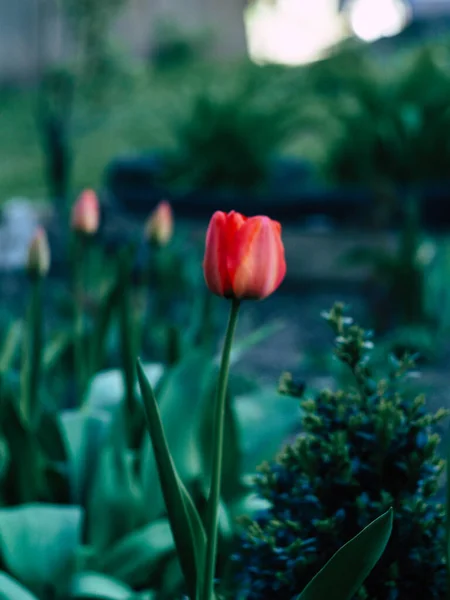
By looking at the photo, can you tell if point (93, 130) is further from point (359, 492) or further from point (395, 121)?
point (359, 492)

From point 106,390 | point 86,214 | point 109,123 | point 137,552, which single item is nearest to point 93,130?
point 109,123

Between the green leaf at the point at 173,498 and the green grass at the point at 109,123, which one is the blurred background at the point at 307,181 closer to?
the green grass at the point at 109,123

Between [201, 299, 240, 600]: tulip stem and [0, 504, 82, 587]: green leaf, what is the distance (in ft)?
1.28

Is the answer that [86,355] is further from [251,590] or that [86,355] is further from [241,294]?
[241,294]

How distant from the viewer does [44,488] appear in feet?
4.94

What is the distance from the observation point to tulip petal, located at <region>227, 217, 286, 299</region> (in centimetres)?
87

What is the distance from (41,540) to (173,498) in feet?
1.44

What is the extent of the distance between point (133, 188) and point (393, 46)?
6.07 m

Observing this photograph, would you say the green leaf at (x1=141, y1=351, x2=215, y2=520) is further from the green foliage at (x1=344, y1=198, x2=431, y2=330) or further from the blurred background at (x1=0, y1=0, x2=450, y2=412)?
the green foliage at (x1=344, y1=198, x2=431, y2=330)

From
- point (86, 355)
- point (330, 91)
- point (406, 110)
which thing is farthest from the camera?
point (330, 91)

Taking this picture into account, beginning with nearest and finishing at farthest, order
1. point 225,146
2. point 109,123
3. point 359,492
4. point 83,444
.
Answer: point 359,492 < point 83,444 < point 225,146 < point 109,123

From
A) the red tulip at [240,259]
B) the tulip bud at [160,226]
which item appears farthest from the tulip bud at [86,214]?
the red tulip at [240,259]

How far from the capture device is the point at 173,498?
94cm

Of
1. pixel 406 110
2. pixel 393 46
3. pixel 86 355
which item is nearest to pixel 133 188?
pixel 406 110
